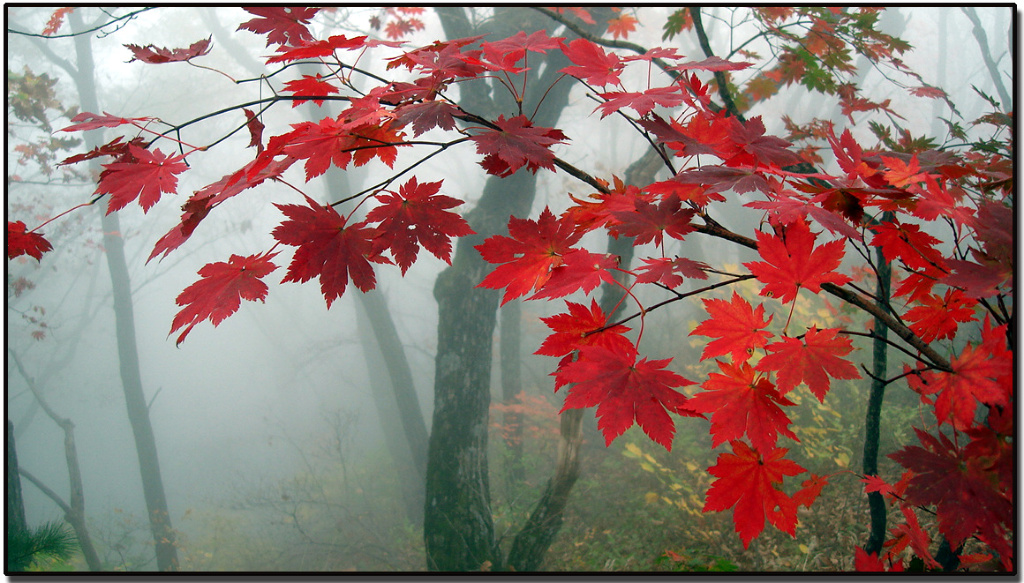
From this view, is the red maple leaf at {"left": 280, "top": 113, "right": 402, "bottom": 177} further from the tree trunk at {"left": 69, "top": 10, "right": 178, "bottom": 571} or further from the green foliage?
the tree trunk at {"left": 69, "top": 10, "right": 178, "bottom": 571}

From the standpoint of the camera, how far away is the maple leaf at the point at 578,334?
1.92ft

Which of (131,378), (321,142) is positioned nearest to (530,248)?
(321,142)

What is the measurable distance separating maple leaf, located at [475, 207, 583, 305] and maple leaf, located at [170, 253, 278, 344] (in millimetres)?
292

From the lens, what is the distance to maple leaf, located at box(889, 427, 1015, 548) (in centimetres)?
48

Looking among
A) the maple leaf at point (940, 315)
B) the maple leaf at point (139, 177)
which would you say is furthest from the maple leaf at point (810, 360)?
the maple leaf at point (139, 177)

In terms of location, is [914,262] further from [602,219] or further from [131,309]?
[131,309]

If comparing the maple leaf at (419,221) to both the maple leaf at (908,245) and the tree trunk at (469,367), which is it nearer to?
the maple leaf at (908,245)

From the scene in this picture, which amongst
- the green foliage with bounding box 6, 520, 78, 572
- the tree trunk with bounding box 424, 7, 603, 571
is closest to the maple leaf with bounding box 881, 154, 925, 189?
the tree trunk with bounding box 424, 7, 603, 571

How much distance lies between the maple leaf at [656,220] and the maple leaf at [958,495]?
1.09ft

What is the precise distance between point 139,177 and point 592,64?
660mm

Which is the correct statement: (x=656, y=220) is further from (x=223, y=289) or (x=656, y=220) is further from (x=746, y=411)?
(x=223, y=289)

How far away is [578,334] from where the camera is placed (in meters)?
0.60

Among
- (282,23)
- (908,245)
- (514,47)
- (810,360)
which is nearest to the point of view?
(810,360)

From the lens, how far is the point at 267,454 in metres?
5.25
